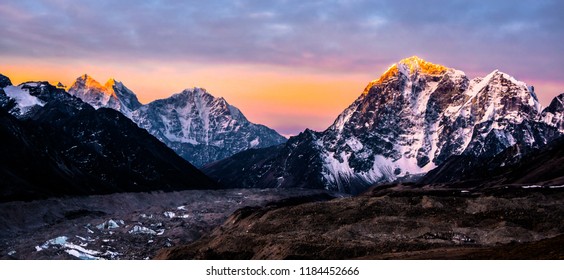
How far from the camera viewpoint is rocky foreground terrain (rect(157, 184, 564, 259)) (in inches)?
2945

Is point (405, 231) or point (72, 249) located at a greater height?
point (405, 231)

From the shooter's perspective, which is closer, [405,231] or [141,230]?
[405,231]

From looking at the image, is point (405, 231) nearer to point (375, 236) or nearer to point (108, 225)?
point (375, 236)

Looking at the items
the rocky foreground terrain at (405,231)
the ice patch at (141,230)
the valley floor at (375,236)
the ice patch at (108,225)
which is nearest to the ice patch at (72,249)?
the valley floor at (375,236)

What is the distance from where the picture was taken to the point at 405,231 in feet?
340

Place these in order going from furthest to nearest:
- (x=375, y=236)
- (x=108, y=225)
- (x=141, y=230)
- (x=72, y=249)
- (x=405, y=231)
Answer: (x=108, y=225)
(x=141, y=230)
(x=72, y=249)
(x=405, y=231)
(x=375, y=236)

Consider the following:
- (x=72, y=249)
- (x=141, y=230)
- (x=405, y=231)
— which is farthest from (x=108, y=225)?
(x=405, y=231)

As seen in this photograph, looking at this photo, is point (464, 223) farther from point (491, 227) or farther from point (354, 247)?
point (354, 247)

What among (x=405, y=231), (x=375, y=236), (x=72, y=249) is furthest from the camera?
(x=72, y=249)

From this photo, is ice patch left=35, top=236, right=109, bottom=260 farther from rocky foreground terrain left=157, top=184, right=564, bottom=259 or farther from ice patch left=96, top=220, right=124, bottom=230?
ice patch left=96, top=220, right=124, bottom=230

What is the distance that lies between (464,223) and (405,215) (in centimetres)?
1127

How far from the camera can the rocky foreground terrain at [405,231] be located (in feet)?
245

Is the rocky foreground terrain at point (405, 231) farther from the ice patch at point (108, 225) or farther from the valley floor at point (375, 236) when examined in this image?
the ice patch at point (108, 225)
